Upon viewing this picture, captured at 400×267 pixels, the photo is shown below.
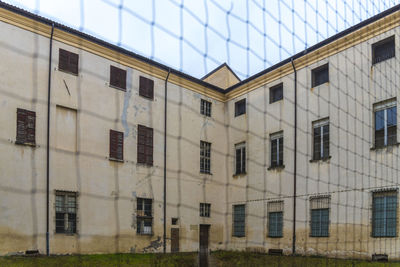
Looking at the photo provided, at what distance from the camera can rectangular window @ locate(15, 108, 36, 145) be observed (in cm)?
830

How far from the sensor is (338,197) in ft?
30.5

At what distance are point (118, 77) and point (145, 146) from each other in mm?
2009

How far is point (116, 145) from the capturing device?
32.7ft

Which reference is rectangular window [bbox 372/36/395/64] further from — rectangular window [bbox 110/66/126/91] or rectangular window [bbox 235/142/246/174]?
rectangular window [bbox 110/66/126/91]

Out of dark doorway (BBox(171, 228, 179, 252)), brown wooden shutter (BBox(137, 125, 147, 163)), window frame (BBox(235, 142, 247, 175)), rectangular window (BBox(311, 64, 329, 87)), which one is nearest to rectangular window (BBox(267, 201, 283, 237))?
window frame (BBox(235, 142, 247, 175))

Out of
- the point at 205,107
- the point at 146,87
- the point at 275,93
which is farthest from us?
the point at 205,107

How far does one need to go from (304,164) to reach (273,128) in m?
1.55

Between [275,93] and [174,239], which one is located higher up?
[275,93]

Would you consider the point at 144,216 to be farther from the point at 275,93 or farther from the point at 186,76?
the point at 275,93

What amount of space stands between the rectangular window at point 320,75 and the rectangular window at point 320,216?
10.1 feet

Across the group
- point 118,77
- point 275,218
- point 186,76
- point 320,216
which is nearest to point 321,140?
point 320,216

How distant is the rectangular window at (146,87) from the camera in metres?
10.8

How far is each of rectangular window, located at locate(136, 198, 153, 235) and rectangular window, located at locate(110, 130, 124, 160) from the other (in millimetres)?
1387

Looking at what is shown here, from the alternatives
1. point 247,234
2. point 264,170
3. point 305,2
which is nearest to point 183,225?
point 247,234
